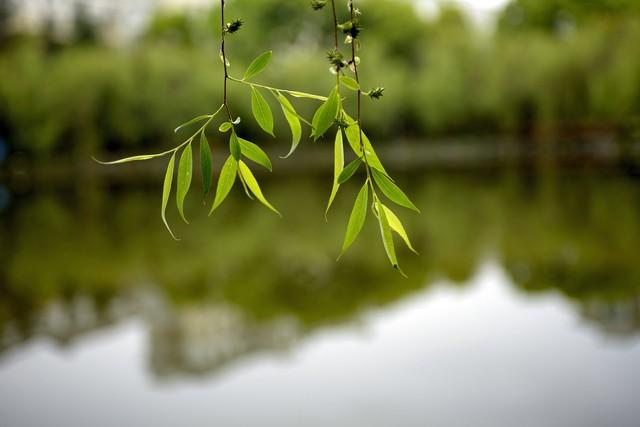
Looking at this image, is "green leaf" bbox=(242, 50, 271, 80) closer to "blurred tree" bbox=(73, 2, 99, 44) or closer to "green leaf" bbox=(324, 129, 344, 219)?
"green leaf" bbox=(324, 129, 344, 219)

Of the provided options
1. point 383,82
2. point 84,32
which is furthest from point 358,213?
point 84,32

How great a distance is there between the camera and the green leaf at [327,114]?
0.36 metres

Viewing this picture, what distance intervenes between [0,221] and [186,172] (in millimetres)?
8858

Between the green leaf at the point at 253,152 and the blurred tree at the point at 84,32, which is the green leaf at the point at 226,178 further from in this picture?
the blurred tree at the point at 84,32

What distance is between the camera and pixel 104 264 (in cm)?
579

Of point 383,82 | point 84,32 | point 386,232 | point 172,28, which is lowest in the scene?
point 386,232

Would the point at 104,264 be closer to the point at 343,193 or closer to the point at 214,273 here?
the point at 214,273

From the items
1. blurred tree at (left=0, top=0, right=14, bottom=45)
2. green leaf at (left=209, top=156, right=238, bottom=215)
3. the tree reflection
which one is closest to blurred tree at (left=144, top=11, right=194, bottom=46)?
blurred tree at (left=0, top=0, right=14, bottom=45)

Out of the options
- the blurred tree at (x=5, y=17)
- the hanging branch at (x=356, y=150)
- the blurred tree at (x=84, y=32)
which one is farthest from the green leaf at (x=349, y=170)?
the blurred tree at (x=84, y=32)

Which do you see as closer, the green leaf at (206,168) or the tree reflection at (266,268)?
the green leaf at (206,168)

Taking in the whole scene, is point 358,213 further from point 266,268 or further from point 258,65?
point 266,268

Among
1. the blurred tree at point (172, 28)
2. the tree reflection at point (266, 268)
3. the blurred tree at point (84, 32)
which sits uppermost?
the blurred tree at point (172, 28)

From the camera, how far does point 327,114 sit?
0.37 meters

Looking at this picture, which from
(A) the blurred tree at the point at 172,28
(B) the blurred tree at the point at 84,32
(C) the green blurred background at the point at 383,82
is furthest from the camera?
(A) the blurred tree at the point at 172,28
